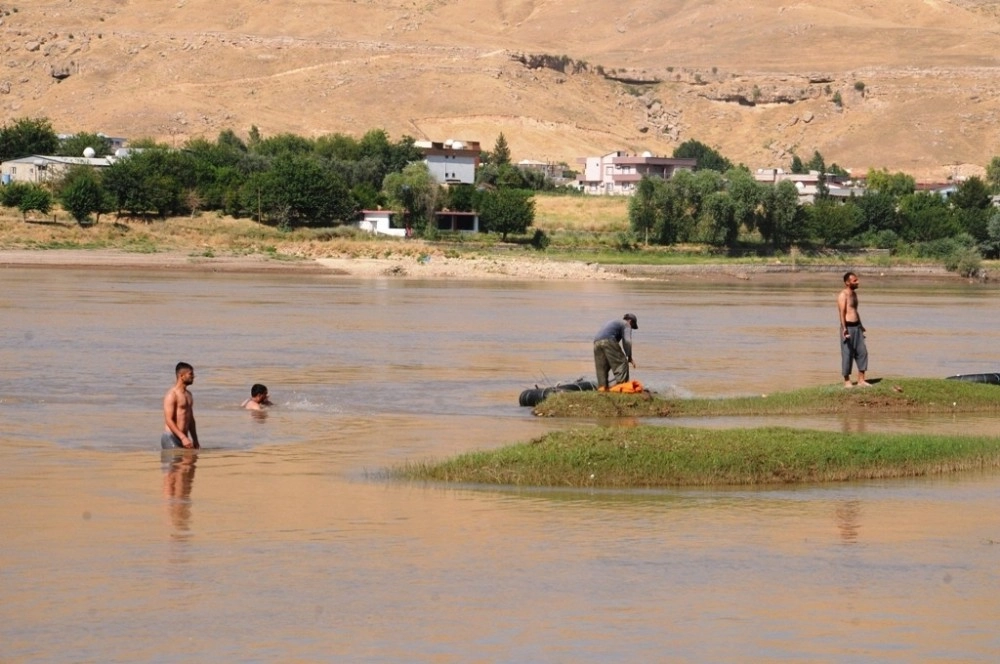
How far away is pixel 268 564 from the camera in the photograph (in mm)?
12148

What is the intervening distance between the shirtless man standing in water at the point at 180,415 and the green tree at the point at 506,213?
66122mm

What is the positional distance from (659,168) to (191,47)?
282ft

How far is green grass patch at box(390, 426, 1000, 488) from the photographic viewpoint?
1558 cm

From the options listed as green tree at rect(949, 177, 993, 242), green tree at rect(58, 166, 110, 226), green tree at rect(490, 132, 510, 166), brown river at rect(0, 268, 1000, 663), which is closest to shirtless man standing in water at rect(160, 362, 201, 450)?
brown river at rect(0, 268, 1000, 663)

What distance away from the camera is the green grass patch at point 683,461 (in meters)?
15.6

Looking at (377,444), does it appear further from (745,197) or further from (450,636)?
(745,197)

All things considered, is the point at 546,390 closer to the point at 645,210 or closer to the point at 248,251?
the point at 248,251

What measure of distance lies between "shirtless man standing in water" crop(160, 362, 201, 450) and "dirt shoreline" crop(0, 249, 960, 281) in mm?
50366

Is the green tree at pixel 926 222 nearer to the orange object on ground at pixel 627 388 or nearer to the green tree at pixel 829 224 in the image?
the green tree at pixel 829 224

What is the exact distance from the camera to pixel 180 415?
684 inches

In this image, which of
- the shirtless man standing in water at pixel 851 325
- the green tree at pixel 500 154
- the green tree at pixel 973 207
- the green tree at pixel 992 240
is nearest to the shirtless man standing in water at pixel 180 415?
the shirtless man standing in water at pixel 851 325

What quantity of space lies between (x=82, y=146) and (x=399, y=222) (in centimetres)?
3507

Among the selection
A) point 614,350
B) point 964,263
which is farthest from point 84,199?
point 614,350

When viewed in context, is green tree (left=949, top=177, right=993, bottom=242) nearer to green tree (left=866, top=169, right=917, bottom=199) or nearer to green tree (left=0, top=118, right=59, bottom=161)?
green tree (left=866, top=169, right=917, bottom=199)
